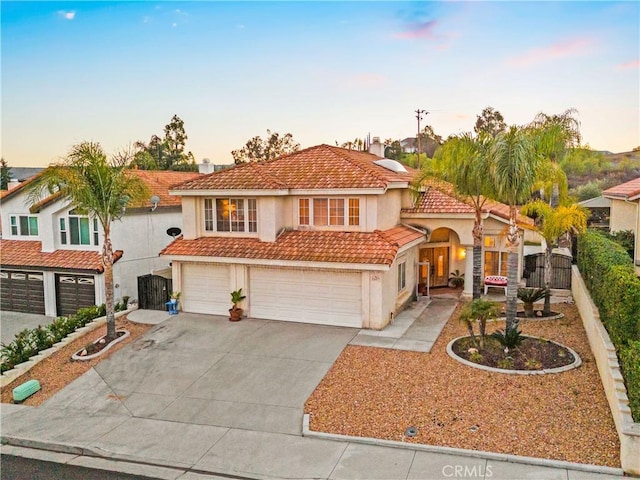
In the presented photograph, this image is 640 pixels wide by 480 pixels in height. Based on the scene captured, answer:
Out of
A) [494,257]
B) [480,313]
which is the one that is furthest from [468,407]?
[494,257]

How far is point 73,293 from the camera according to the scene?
21906 mm

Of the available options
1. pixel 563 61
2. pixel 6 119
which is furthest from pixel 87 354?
pixel 563 61

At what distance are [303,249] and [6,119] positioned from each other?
1508cm

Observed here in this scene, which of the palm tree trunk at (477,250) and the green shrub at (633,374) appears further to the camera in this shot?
the palm tree trunk at (477,250)

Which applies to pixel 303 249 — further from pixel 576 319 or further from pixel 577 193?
pixel 577 193

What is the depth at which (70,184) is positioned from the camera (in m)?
15.2

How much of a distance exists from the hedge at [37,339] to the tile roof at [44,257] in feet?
11.9

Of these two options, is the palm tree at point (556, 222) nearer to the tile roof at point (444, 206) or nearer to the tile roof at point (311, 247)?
the tile roof at point (444, 206)

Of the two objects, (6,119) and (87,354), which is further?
(6,119)

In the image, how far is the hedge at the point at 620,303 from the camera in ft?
27.8

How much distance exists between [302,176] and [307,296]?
4770mm

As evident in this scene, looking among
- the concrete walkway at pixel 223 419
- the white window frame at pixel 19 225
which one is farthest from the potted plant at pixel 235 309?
the white window frame at pixel 19 225

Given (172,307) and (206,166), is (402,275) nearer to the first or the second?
(172,307)

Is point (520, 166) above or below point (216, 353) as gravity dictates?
above
